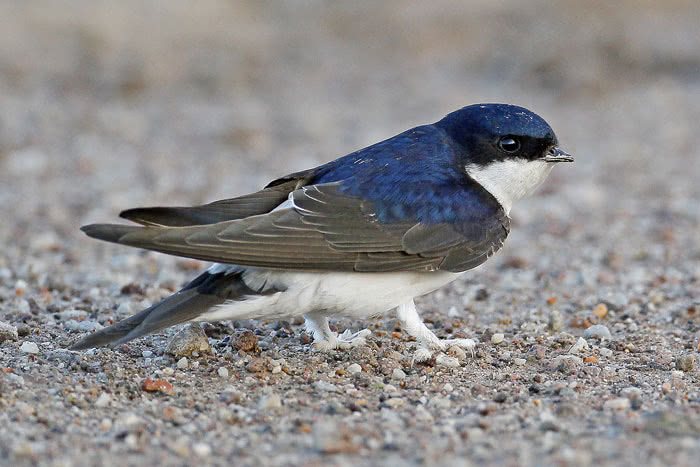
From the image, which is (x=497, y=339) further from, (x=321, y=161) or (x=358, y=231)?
(x=321, y=161)

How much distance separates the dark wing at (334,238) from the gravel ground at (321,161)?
48 cm

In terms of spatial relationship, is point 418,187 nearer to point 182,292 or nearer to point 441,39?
point 182,292

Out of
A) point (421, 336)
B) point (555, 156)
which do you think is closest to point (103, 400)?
point (421, 336)

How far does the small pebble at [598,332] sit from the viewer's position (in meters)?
4.93

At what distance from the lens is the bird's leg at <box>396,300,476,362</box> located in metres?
4.46

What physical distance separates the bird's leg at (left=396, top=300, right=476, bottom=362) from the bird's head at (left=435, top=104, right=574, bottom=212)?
2.15 feet

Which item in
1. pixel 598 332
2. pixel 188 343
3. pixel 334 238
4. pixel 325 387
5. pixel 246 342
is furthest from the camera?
pixel 598 332

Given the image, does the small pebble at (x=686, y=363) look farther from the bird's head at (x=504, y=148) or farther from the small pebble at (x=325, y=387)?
the small pebble at (x=325, y=387)

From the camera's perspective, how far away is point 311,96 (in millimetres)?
11570

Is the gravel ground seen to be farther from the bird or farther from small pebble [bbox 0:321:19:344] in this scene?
the bird

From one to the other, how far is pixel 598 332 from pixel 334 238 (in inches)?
62.3

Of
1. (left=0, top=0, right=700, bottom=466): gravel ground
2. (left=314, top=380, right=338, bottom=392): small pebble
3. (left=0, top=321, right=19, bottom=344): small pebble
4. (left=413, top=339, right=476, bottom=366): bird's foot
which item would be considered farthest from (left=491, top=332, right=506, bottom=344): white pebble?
(left=0, top=321, right=19, bottom=344): small pebble

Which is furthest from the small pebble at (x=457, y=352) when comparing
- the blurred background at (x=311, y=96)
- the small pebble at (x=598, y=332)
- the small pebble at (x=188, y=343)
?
the blurred background at (x=311, y=96)

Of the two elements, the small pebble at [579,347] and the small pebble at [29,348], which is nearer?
the small pebble at [29,348]
